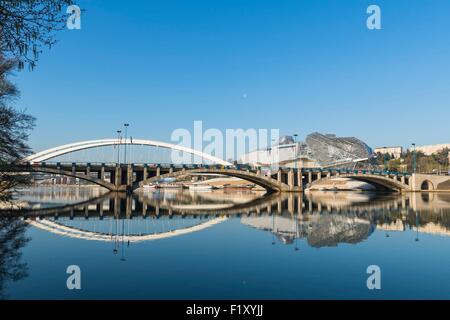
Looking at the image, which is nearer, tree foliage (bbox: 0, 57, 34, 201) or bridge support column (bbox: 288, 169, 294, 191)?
tree foliage (bbox: 0, 57, 34, 201)

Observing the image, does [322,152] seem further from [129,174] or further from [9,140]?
[9,140]

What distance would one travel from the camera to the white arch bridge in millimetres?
66125

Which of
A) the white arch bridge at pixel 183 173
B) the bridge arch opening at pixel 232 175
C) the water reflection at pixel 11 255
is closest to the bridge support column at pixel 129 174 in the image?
the white arch bridge at pixel 183 173

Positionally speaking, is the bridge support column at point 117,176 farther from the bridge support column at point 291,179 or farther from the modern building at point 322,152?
the modern building at point 322,152

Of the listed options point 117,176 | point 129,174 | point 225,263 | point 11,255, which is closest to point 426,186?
point 129,174

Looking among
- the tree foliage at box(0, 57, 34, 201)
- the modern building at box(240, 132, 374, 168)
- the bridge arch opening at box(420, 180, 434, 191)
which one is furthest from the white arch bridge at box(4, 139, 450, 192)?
the modern building at box(240, 132, 374, 168)

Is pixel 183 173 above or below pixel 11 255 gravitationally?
above

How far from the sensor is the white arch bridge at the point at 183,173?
66125 mm

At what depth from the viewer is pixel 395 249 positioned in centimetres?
1547

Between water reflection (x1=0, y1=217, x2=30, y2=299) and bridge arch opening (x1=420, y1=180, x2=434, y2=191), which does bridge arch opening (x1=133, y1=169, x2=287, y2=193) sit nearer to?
water reflection (x1=0, y1=217, x2=30, y2=299)

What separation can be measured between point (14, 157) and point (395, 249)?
23368mm

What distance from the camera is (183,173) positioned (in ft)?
235
